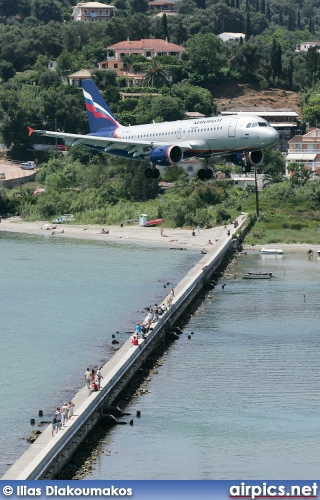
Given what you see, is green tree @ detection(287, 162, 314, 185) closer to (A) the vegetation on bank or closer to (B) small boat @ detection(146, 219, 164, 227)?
(A) the vegetation on bank

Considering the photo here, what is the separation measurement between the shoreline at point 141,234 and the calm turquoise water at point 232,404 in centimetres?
3320

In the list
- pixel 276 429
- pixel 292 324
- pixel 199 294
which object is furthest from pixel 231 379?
pixel 199 294

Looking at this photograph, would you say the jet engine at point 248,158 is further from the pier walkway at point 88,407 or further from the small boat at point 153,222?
the small boat at point 153,222

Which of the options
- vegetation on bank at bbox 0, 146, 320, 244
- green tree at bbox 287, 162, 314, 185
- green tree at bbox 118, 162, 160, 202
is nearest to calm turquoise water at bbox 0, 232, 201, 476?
vegetation on bank at bbox 0, 146, 320, 244

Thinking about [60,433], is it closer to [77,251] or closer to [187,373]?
[187,373]

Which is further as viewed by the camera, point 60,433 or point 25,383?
point 25,383

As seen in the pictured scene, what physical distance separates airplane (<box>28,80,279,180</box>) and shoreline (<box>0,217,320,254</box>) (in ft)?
143

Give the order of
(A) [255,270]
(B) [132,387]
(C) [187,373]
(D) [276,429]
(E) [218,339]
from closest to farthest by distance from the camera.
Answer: (D) [276,429] → (B) [132,387] → (C) [187,373] → (E) [218,339] → (A) [255,270]

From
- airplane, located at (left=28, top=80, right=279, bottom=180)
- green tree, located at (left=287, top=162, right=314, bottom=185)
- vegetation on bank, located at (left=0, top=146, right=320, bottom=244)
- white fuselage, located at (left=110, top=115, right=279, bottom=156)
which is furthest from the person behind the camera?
green tree, located at (left=287, top=162, right=314, bottom=185)

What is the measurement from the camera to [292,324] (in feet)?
399

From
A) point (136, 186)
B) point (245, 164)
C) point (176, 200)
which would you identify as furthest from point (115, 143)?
point (136, 186)

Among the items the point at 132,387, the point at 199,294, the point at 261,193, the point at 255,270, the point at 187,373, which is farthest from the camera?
the point at 261,193

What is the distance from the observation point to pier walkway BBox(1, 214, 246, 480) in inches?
2842

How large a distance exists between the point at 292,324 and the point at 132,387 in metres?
30.7
